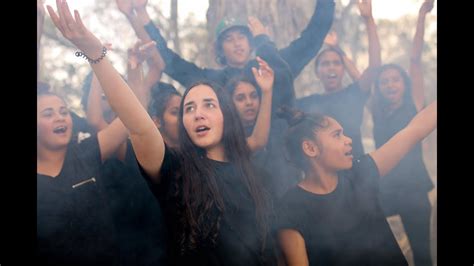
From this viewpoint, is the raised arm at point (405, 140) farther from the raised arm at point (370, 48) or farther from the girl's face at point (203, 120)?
the girl's face at point (203, 120)

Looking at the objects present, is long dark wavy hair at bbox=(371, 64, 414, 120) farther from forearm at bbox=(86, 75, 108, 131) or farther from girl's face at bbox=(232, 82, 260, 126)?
forearm at bbox=(86, 75, 108, 131)

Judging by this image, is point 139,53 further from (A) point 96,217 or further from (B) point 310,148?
(B) point 310,148

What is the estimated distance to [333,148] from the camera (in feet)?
16.5

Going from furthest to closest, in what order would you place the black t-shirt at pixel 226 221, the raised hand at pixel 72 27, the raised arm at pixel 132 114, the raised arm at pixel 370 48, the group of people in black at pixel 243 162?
the raised arm at pixel 370 48 < the group of people in black at pixel 243 162 < the black t-shirt at pixel 226 221 < the raised arm at pixel 132 114 < the raised hand at pixel 72 27

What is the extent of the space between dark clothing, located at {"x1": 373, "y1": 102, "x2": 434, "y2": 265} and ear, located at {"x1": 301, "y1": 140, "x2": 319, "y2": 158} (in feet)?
1.76

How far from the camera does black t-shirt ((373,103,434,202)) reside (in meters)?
5.15

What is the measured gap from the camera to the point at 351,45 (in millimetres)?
5188

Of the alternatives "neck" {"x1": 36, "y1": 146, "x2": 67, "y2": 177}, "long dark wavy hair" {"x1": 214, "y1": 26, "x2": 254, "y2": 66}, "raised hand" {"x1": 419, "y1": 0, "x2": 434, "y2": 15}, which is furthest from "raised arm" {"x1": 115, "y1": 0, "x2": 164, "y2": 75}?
"raised hand" {"x1": 419, "y1": 0, "x2": 434, "y2": 15}

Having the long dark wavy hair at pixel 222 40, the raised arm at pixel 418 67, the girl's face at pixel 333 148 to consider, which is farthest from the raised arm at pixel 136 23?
the raised arm at pixel 418 67

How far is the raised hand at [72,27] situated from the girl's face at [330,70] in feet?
6.18

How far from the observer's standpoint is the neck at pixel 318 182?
497cm

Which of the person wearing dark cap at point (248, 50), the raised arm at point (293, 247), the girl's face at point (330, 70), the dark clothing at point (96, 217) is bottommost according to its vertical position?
the raised arm at point (293, 247)
